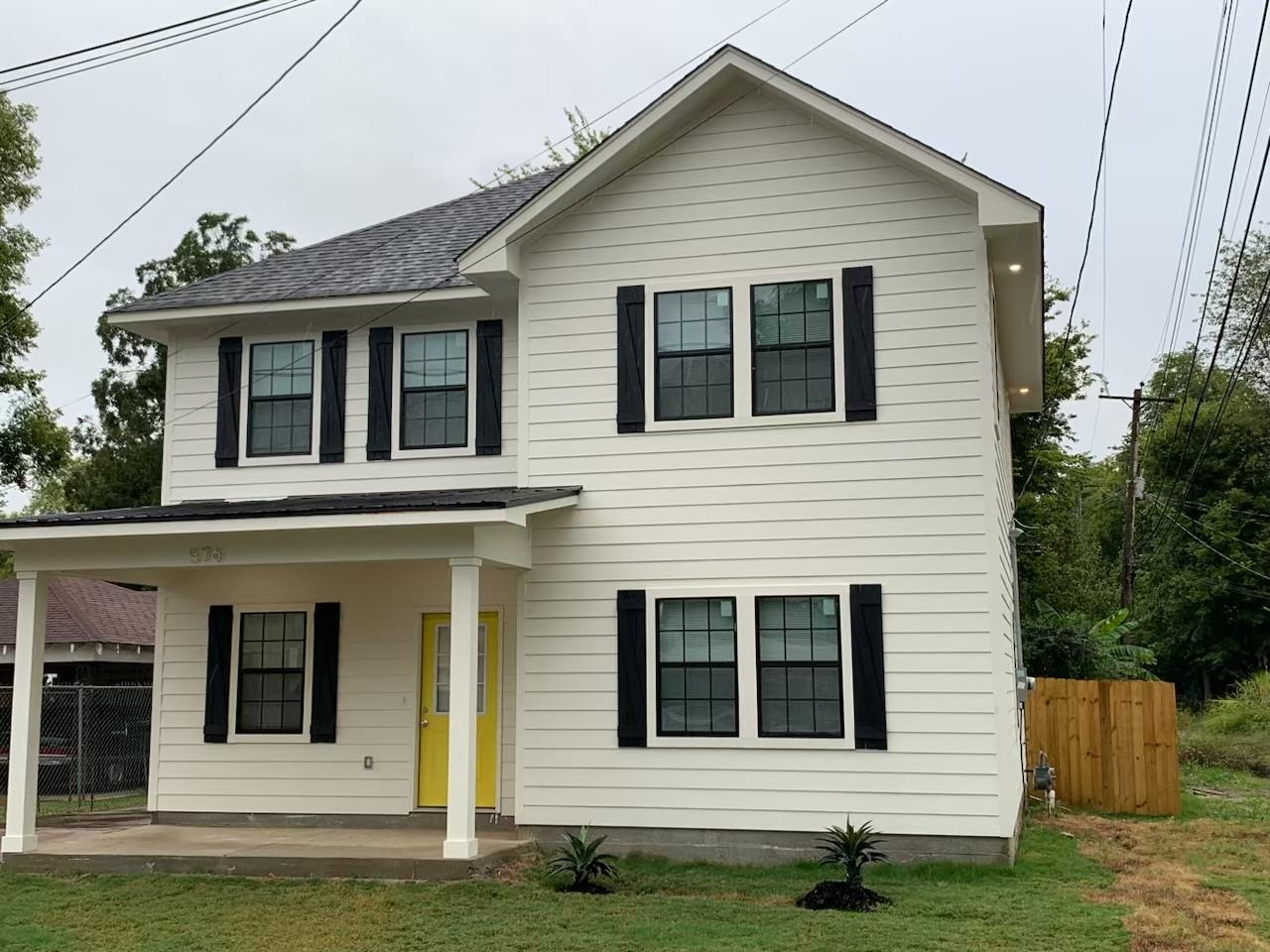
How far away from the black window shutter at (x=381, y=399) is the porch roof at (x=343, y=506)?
0.53 meters

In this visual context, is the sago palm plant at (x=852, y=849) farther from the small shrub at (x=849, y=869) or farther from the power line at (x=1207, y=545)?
the power line at (x=1207, y=545)

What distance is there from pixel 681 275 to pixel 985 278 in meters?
2.71

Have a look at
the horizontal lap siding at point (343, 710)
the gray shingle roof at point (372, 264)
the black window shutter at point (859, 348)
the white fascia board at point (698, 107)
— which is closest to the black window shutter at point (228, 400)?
the gray shingle roof at point (372, 264)

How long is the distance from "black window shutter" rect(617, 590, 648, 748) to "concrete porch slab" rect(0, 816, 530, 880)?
1324 mm

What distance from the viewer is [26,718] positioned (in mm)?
10922

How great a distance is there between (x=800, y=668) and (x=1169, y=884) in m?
3.34

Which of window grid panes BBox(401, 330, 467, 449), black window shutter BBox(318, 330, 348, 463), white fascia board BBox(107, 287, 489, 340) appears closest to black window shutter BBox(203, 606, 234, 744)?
black window shutter BBox(318, 330, 348, 463)

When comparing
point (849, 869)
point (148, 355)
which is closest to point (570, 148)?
point (148, 355)

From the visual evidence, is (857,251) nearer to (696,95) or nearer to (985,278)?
(985,278)

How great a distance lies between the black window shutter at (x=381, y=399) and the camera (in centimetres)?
1242

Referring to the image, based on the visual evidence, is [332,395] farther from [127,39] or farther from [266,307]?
[127,39]

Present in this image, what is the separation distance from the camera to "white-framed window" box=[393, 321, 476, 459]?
12336 millimetres

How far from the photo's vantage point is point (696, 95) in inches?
436

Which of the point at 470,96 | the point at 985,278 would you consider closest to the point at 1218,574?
the point at 470,96
